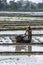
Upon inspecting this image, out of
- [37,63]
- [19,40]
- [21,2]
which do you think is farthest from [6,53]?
[21,2]

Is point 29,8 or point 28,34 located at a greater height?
point 28,34

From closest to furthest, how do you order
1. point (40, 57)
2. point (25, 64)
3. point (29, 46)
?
point (25, 64)
point (40, 57)
point (29, 46)

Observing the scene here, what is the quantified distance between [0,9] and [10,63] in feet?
75.4

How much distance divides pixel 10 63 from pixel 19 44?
6.59ft

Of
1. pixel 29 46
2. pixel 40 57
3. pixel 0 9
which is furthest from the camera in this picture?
pixel 0 9

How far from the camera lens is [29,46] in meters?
8.23

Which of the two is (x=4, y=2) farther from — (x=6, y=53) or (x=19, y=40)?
(x=6, y=53)

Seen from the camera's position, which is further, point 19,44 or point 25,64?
point 19,44

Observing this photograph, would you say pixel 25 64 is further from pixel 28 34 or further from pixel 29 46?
pixel 28 34

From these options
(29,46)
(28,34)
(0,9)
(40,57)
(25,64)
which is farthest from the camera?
(0,9)

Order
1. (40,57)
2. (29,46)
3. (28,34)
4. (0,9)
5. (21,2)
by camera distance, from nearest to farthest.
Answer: (40,57)
(29,46)
(28,34)
(0,9)
(21,2)

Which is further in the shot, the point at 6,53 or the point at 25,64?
the point at 6,53

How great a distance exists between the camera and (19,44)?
27.5ft

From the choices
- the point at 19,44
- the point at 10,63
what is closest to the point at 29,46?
the point at 19,44
